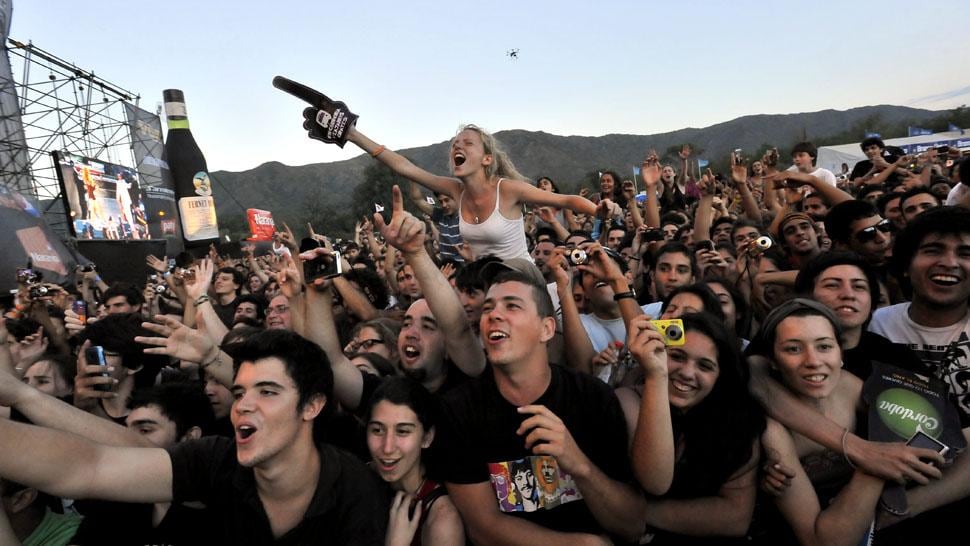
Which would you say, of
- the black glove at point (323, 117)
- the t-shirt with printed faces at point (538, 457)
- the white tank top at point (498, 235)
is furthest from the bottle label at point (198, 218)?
the t-shirt with printed faces at point (538, 457)

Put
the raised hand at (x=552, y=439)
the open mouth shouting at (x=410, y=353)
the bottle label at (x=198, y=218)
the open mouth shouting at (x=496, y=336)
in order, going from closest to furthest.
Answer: the raised hand at (x=552, y=439), the open mouth shouting at (x=496, y=336), the open mouth shouting at (x=410, y=353), the bottle label at (x=198, y=218)

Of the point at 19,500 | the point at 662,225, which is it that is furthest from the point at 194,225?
the point at 19,500

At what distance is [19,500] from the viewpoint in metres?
2.32

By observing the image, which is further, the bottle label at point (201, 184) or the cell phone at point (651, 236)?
the bottle label at point (201, 184)

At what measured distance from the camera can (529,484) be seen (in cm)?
223

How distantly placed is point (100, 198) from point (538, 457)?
63.6 ft

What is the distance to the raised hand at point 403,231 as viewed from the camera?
7.91ft

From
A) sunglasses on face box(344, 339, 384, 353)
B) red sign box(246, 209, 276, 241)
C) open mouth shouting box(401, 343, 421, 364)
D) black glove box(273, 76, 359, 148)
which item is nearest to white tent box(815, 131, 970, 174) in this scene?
red sign box(246, 209, 276, 241)

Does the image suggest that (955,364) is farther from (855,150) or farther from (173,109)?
(173,109)

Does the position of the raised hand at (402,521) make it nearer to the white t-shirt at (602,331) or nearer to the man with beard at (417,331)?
the man with beard at (417,331)

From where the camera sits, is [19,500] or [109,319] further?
[109,319]

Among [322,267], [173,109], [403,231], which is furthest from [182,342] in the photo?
[173,109]

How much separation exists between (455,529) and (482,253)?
2.26m

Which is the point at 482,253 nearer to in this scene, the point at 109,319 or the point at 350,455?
the point at 350,455
